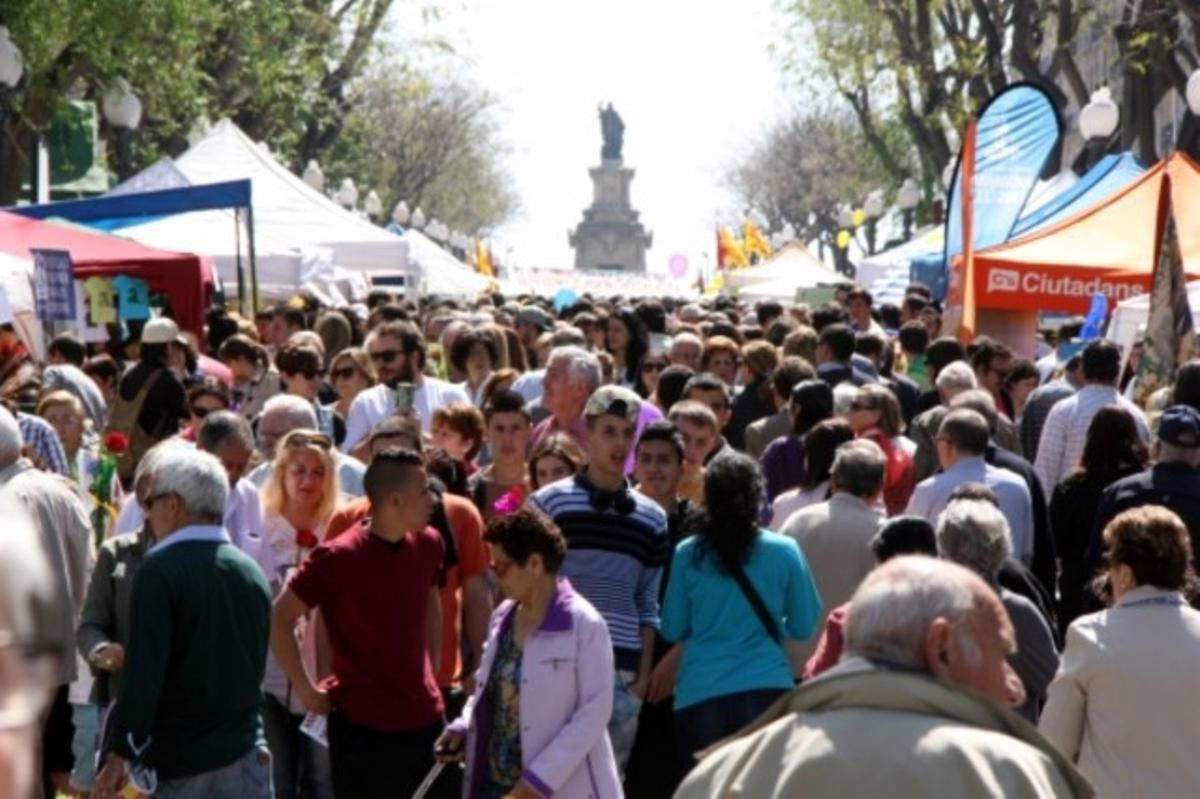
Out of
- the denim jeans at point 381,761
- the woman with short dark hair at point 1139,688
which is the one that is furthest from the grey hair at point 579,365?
the woman with short dark hair at point 1139,688

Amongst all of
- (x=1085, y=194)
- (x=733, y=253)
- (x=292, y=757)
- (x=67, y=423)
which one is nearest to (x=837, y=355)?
(x=67, y=423)

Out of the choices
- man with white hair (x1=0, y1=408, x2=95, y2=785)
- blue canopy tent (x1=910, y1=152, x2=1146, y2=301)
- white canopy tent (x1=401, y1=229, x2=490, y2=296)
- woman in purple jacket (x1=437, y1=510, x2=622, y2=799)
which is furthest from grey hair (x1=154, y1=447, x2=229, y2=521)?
white canopy tent (x1=401, y1=229, x2=490, y2=296)

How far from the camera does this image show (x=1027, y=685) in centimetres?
800

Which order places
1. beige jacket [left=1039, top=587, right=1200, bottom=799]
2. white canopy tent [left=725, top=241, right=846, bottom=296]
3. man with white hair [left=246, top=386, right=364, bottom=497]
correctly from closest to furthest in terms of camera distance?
beige jacket [left=1039, top=587, right=1200, bottom=799]
man with white hair [left=246, top=386, right=364, bottom=497]
white canopy tent [left=725, top=241, right=846, bottom=296]

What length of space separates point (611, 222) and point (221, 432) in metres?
134

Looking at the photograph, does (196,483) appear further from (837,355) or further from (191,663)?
(837,355)

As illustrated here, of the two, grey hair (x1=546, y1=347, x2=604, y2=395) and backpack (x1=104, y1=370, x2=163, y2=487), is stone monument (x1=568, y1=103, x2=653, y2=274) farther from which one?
grey hair (x1=546, y1=347, x2=604, y2=395)

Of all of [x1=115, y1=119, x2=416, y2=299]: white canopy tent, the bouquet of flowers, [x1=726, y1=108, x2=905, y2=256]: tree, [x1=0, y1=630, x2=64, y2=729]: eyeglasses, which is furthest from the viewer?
[x1=726, y1=108, x2=905, y2=256]: tree

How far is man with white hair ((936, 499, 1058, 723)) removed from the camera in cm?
784

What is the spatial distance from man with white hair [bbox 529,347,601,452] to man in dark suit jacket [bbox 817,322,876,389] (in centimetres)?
255

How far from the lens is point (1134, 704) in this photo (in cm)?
730

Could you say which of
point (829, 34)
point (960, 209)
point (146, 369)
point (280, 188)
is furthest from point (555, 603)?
point (829, 34)

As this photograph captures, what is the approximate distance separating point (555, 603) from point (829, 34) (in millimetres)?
43532

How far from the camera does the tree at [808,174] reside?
10881cm
